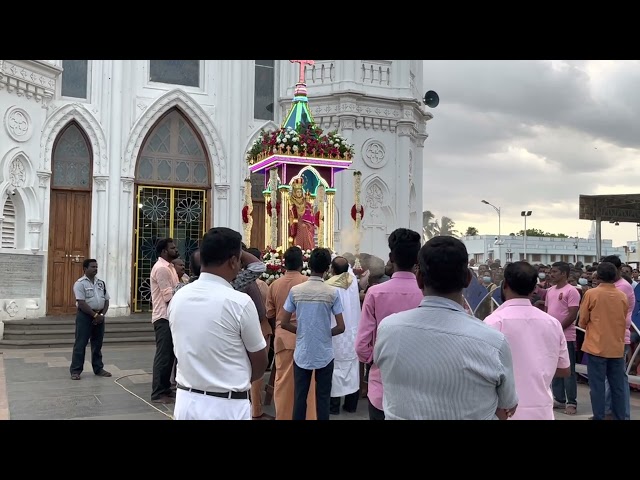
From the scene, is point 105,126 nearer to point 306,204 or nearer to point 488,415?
point 306,204

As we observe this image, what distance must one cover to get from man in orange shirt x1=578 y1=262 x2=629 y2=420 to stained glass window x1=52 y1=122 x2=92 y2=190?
1160cm

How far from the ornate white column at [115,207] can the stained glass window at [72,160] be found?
580mm

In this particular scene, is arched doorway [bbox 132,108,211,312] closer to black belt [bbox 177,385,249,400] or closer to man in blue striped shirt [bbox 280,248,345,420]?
man in blue striped shirt [bbox 280,248,345,420]

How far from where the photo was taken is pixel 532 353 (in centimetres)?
364

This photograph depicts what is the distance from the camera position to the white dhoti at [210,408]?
3195mm

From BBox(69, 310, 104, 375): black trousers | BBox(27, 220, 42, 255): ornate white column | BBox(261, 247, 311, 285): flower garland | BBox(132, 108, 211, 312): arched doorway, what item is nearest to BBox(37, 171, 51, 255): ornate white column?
BBox(27, 220, 42, 255): ornate white column

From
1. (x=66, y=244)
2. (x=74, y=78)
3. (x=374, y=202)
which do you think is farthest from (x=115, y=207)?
(x=374, y=202)

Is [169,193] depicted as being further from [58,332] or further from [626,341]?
[626,341]

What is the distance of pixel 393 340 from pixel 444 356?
0.22 meters

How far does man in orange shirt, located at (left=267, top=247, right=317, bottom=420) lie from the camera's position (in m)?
5.95

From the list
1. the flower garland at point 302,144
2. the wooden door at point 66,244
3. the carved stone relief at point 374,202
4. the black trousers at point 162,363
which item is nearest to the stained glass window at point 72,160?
the wooden door at point 66,244

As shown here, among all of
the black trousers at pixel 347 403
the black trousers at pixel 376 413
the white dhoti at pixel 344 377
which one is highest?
the black trousers at pixel 376 413

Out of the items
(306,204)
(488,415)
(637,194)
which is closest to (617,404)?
(488,415)

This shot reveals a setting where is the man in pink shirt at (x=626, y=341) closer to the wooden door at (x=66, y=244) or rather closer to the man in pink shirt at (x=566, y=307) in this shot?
the man in pink shirt at (x=566, y=307)
